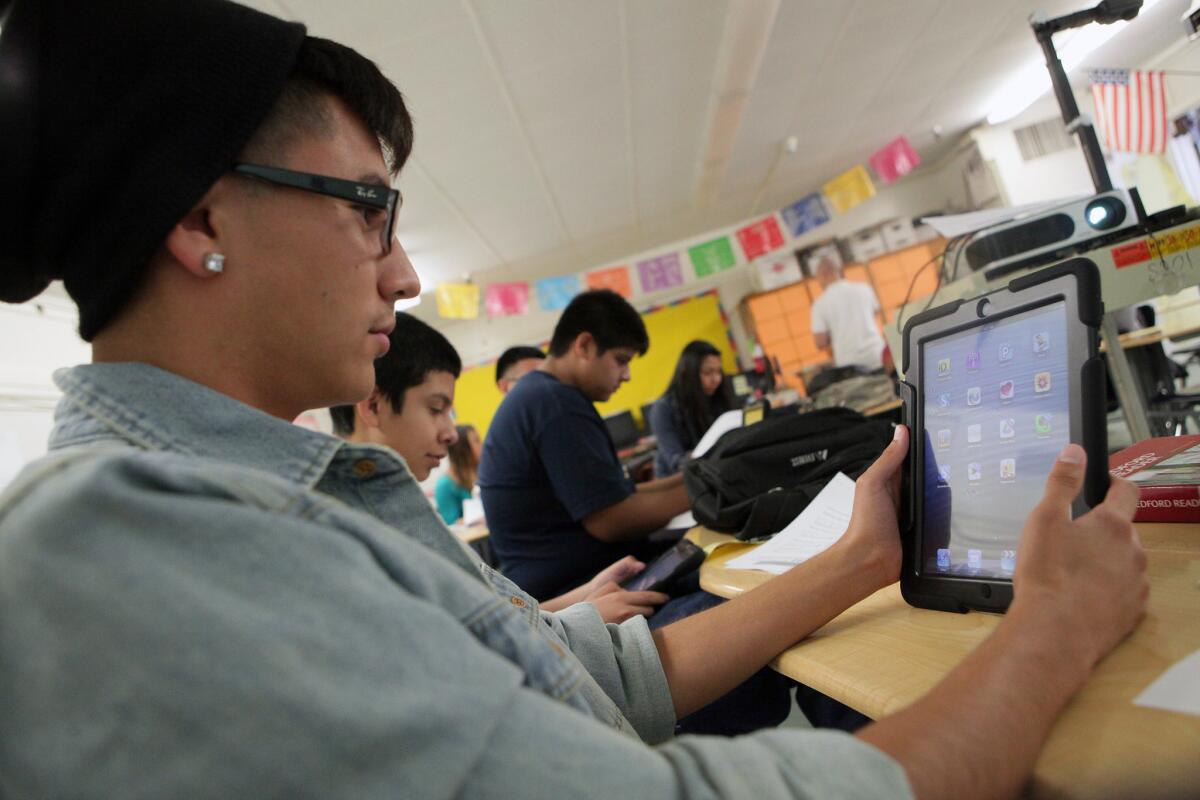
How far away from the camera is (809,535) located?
1.02 metres

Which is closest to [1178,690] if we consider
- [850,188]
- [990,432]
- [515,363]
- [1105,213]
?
[990,432]

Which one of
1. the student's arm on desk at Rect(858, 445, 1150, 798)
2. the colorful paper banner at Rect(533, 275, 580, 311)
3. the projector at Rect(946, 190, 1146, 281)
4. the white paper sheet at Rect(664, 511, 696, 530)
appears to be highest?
the colorful paper banner at Rect(533, 275, 580, 311)

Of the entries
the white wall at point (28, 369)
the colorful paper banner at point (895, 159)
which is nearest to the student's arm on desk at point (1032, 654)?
the white wall at point (28, 369)

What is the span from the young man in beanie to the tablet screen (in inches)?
2.3

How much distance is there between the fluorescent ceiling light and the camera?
15.5 ft

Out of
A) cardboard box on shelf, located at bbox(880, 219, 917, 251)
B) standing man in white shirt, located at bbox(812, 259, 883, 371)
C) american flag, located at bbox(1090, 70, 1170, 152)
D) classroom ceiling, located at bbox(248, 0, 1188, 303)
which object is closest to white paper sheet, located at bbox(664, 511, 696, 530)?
classroom ceiling, located at bbox(248, 0, 1188, 303)

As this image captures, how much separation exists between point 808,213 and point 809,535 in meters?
5.70

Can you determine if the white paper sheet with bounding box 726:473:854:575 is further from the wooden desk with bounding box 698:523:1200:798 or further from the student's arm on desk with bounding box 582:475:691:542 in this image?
the student's arm on desk with bounding box 582:475:691:542

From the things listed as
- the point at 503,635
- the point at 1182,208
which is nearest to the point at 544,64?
the point at 1182,208

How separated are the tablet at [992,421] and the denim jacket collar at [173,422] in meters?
0.61

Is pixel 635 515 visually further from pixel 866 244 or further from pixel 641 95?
pixel 866 244

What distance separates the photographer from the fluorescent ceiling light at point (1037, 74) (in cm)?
471

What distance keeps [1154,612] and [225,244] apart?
840 mm

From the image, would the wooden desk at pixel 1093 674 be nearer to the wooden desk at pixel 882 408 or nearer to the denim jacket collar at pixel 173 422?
the denim jacket collar at pixel 173 422
